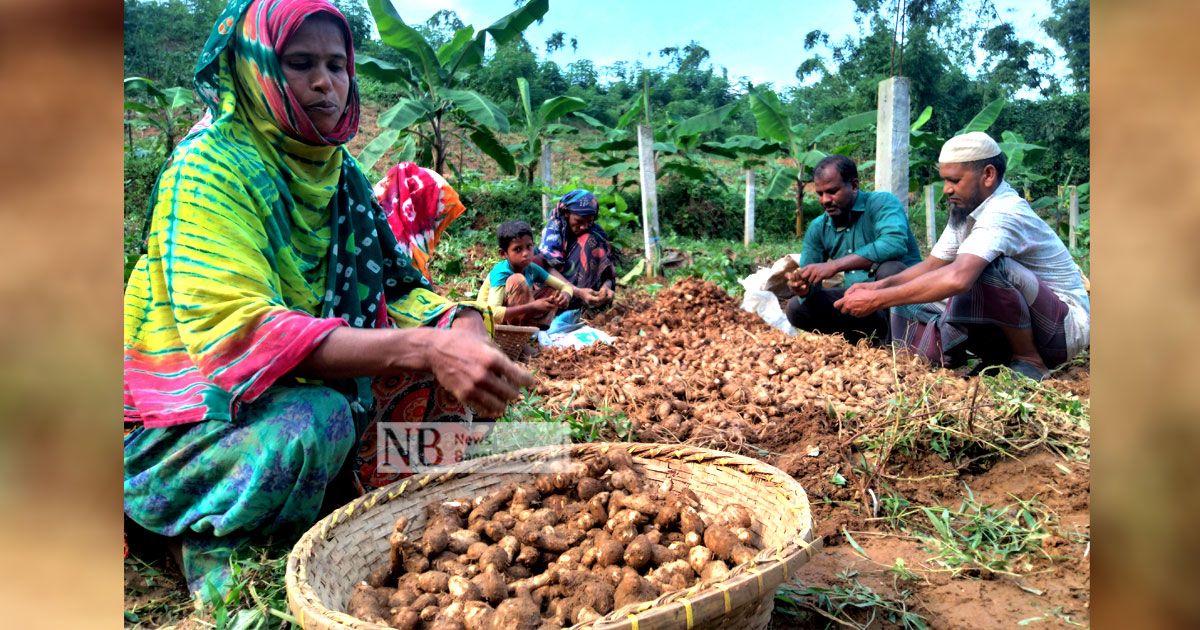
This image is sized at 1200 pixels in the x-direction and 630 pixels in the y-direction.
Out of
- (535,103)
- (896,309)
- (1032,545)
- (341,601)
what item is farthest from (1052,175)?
(341,601)

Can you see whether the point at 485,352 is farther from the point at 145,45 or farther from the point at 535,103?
the point at 535,103

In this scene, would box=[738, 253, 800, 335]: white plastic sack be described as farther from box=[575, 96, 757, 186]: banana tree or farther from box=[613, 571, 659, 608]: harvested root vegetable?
box=[575, 96, 757, 186]: banana tree

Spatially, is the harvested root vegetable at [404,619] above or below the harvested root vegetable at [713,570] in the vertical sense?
below

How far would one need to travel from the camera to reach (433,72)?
29.9ft

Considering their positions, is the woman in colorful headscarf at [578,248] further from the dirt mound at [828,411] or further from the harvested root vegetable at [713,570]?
the harvested root vegetable at [713,570]

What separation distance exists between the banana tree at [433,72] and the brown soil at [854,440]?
4770mm

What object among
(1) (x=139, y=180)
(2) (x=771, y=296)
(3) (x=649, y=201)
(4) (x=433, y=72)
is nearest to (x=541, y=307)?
(2) (x=771, y=296)

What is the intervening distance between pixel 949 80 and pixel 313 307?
23776 mm

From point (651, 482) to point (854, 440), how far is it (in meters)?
0.85

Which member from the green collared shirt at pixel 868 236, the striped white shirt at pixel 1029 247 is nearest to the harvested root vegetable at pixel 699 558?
the striped white shirt at pixel 1029 247

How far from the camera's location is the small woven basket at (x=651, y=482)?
1439 millimetres

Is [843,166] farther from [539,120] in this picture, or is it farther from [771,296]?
[539,120]

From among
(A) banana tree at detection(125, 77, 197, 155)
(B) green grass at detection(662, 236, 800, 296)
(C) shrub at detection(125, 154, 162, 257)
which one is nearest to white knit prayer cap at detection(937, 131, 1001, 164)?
(B) green grass at detection(662, 236, 800, 296)

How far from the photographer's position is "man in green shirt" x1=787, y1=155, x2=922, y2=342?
5.00 m
